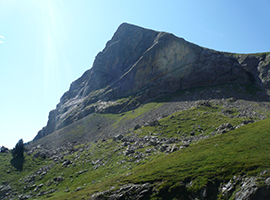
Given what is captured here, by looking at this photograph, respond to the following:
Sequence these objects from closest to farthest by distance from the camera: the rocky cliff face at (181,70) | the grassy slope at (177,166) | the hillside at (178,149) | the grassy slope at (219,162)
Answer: the grassy slope at (219,162) → the hillside at (178,149) → the grassy slope at (177,166) → the rocky cliff face at (181,70)

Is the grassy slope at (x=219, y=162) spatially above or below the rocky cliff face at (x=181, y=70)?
below

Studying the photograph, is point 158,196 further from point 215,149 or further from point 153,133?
point 153,133

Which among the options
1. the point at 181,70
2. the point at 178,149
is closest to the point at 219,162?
the point at 178,149

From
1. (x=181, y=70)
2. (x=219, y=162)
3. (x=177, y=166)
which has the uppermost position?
(x=181, y=70)

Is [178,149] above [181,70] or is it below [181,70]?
below

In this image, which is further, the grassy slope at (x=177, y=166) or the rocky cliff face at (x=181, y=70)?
the rocky cliff face at (x=181, y=70)

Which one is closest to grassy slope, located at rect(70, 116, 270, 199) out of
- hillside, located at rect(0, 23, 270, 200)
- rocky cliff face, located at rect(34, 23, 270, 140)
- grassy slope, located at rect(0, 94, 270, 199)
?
grassy slope, located at rect(0, 94, 270, 199)

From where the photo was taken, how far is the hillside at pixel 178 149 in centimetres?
2431

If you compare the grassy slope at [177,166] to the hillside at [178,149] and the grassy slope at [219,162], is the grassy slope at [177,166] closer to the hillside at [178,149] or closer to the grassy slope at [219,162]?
the grassy slope at [219,162]

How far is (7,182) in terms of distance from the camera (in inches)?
2234

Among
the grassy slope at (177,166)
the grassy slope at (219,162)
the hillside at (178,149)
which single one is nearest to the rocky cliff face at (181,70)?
the hillside at (178,149)

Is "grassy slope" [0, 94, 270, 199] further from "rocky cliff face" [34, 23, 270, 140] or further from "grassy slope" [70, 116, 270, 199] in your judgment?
"rocky cliff face" [34, 23, 270, 140]

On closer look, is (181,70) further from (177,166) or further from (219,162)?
(219,162)

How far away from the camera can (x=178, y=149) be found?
43031 mm
